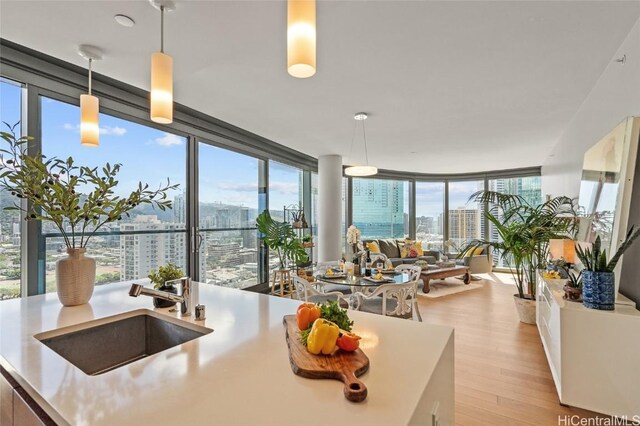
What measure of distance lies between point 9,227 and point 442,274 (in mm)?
6267

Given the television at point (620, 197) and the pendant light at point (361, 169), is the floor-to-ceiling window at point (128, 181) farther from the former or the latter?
the television at point (620, 197)

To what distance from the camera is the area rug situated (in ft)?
19.2

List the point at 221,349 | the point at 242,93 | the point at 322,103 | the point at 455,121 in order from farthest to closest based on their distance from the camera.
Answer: the point at 455,121
the point at 322,103
the point at 242,93
the point at 221,349

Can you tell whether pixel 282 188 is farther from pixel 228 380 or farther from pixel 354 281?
pixel 228 380

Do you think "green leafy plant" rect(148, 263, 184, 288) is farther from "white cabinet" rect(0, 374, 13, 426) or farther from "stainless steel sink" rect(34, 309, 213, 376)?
"white cabinet" rect(0, 374, 13, 426)

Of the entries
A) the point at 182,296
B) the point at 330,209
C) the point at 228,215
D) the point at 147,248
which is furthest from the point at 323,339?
the point at 330,209

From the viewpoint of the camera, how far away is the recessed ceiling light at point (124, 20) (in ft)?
6.69

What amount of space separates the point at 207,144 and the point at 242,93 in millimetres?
1335

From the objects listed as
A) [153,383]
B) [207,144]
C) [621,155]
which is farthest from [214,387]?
[207,144]

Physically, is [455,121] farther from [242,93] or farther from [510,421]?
[510,421]

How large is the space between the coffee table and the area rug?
0.13 meters

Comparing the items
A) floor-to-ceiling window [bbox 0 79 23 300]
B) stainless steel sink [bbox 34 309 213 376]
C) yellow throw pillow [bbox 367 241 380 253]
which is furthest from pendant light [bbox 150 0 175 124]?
yellow throw pillow [bbox 367 241 380 253]

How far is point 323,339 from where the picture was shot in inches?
41.7

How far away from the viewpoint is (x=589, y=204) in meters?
2.95
